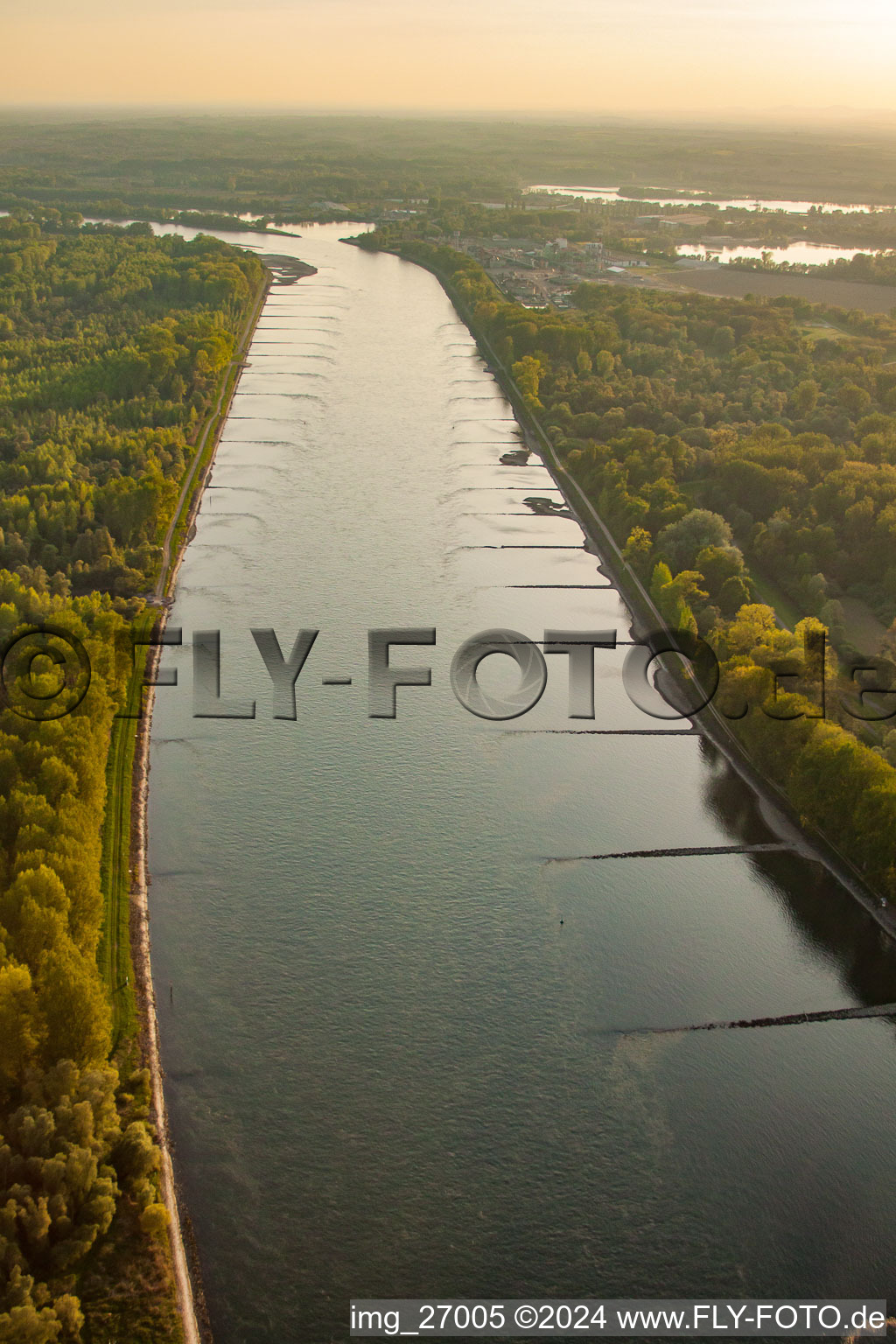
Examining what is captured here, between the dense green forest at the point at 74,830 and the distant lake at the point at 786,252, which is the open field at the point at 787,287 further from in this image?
the dense green forest at the point at 74,830

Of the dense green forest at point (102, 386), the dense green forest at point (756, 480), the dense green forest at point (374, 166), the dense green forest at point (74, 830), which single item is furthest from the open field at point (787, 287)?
the dense green forest at point (374, 166)

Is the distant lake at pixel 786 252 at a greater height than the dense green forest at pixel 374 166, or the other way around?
the dense green forest at pixel 374 166

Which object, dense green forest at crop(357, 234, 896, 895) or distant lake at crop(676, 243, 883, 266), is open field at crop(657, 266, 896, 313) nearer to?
dense green forest at crop(357, 234, 896, 895)

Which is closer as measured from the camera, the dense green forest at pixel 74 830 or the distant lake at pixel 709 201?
the dense green forest at pixel 74 830

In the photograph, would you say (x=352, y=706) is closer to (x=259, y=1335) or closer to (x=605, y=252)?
(x=259, y=1335)

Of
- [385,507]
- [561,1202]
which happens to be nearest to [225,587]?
[385,507]

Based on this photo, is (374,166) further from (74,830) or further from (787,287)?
(74,830)

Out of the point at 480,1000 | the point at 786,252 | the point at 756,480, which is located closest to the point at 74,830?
the point at 480,1000

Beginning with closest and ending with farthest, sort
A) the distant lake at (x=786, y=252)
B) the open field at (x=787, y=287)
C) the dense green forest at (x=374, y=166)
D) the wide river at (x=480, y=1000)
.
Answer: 1. the wide river at (x=480, y=1000)
2. the open field at (x=787, y=287)
3. the distant lake at (x=786, y=252)
4. the dense green forest at (x=374, y=166)
